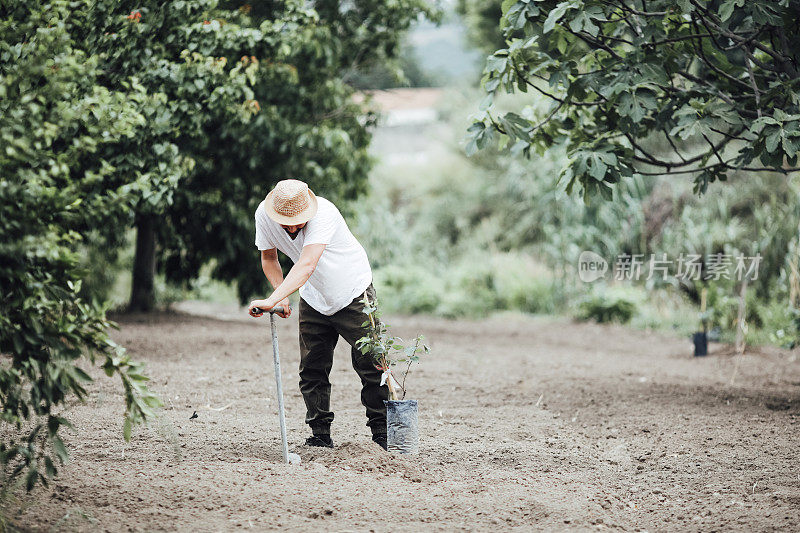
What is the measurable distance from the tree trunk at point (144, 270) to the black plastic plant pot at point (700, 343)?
647cm

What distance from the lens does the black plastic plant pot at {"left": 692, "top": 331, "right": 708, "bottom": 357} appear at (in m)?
8.89

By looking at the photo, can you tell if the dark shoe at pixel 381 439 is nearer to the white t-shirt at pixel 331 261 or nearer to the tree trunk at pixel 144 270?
the white t-shirt at pixel 331 261

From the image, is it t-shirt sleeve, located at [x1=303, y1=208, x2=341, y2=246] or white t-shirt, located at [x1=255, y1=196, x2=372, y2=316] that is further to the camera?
white t-shirt, located at [x1=255, y1=196, x2=372, y2=316]

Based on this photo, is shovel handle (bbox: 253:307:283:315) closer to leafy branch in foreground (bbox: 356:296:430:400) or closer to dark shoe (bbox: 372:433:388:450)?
leafy branch in foreground (bbox: 356:296:430:400)

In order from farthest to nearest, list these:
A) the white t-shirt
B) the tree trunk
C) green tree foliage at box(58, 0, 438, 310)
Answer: the tree trunk < green tree foliage at box(58, 0, 438, 310) < the white t-shirt

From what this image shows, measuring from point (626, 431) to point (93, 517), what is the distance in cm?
351

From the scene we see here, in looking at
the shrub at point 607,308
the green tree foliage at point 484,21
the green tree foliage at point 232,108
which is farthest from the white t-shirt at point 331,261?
the green tree foliage at point 484,21

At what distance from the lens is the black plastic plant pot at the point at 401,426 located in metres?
4.44

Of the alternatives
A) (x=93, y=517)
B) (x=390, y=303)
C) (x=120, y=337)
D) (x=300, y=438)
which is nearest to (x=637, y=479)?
(x=300, y=438)

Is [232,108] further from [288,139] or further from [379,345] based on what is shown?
[379,345]

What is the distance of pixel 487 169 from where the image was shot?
2066 cm

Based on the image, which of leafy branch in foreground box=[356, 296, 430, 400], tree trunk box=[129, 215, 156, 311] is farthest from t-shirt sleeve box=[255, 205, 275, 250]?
tree trunk box=[129, 215, 156, 311]

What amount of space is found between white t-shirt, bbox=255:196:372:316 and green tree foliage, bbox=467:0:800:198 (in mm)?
1323

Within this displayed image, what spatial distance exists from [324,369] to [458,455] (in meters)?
0.93
